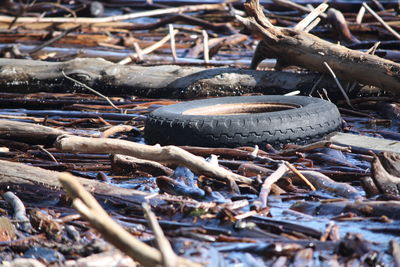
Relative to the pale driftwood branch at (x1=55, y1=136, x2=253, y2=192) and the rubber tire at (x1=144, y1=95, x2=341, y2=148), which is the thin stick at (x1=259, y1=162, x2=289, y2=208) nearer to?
the pale driftwood branch at (x1=55, y1=136, x2=253, y2=192)

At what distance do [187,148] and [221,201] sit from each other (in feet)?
3.67

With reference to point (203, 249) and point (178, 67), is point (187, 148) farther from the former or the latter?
point (178, 67)

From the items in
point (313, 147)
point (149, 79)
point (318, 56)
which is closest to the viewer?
point (313, 147)

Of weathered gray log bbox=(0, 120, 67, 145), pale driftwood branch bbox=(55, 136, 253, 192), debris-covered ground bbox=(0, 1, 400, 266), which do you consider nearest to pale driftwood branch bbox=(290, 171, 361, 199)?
debris-covered ground bbox=(0, 1, 400, 266)

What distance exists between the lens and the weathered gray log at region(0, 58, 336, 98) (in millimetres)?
6539

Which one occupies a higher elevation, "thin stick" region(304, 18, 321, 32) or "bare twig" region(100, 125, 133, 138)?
"thin stick" region(304, 18, 321, 32)

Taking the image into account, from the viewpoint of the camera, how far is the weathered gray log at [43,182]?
3.71 m

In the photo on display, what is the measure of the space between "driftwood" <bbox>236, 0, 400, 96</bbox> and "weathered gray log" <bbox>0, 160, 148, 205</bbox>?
2.77 m

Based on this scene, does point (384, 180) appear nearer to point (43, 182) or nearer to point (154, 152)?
point (154, 152)

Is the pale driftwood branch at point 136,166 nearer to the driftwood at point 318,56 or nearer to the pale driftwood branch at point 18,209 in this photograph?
the pale driftwood branch at point 18,209

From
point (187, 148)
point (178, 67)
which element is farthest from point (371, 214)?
point (178, 67)

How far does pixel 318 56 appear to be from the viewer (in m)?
6.12

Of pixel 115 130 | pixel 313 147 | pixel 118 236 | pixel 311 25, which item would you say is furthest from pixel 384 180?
pixel 311 25

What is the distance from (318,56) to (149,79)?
171 cm
